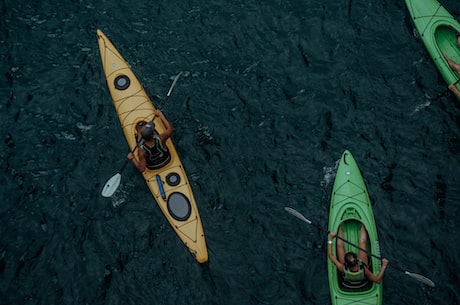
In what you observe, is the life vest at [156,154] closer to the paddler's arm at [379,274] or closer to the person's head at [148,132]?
the person's head at [148,132]

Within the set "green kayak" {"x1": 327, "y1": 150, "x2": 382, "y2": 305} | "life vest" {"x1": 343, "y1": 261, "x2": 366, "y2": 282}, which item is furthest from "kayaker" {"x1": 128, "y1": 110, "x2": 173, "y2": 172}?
"life vest" {"x1": 343, "y1": 261, "x2": 366, "y2": 282}

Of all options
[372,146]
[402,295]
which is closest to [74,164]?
[372,146]

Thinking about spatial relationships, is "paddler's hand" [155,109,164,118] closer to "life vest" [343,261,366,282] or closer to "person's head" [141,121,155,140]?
"person's head" [141,121,155,140]

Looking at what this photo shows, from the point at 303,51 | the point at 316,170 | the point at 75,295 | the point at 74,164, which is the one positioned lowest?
the point at 75,295

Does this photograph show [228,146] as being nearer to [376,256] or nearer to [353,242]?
[353,242]

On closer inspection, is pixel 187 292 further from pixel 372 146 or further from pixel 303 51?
pixel 303 51

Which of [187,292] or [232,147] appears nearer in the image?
[187,292]

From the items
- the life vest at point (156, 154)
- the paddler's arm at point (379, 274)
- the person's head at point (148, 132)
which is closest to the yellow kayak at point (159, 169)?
the life vest at point (156, 154)
